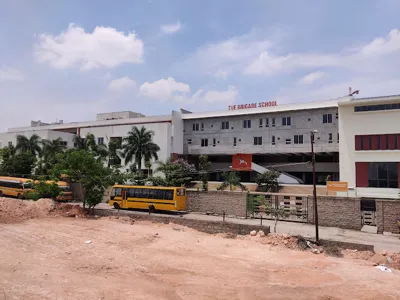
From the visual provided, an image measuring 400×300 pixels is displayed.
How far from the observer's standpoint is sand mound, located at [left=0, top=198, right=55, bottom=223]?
26031 mm

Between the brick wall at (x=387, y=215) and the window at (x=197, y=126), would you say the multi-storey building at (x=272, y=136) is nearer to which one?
the window at (x=197, y=126)

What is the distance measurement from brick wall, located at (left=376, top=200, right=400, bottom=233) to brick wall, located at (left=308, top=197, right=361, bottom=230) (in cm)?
140

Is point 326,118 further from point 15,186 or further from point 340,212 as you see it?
point 15,186

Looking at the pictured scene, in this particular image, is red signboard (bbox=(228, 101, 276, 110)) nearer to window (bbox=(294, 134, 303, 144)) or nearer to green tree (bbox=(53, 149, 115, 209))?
window (bbox=(294, 134, 303, 144))

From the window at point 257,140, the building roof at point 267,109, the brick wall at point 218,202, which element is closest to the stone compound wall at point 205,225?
the brick wall at point 218,202

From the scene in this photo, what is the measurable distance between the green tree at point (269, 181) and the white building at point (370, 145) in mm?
7812

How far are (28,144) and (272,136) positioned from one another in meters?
41.7

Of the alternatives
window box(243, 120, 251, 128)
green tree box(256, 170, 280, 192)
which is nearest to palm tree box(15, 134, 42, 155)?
window box(243, 120, 251, 128)

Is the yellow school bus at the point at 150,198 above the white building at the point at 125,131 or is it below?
below

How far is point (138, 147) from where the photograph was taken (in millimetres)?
45531

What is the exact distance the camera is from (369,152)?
35.8m

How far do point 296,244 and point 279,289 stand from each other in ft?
26.6

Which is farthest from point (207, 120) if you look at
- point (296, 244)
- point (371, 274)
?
point (371, 274)

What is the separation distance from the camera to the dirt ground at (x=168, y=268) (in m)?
11.9
